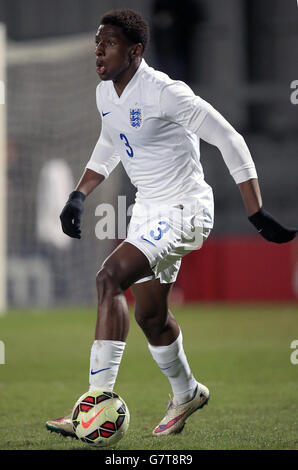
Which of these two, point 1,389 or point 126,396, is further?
point 1,389

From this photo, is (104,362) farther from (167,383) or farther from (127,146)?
(167,383)

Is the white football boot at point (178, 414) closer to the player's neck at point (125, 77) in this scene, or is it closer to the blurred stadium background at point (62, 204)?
the player's neck at point (125, 77)

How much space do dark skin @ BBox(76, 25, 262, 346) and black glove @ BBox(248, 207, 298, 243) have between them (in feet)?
0.13

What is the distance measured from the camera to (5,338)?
1041cm

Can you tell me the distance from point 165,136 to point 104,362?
1191mm

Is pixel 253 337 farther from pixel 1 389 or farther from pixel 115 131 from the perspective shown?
pixel 115 131

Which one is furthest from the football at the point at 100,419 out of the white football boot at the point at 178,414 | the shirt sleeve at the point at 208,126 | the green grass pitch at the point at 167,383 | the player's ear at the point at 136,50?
the player's ear at the point at 136,50

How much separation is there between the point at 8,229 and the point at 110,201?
5.76 ft

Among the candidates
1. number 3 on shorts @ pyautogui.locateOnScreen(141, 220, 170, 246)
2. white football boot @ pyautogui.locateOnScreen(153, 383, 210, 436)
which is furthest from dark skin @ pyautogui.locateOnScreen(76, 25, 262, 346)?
white football boot @ pyautogui.locateOnScreen(153, 383, 210, 436)

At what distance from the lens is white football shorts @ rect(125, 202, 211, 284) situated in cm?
422

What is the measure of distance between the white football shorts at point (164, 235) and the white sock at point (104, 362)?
45cm

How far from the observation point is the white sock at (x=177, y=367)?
4.68 m

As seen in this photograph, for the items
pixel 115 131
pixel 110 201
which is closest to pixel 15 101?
pixel 110 201

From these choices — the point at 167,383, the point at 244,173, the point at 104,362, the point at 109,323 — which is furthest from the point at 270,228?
the point at 167,383
